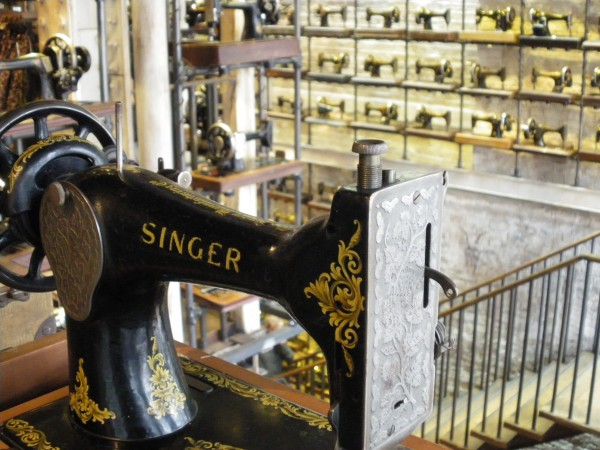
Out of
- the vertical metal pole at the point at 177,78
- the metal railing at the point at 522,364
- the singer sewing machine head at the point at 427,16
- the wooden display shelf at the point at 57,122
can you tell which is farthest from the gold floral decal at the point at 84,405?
the singer sewing machine head at the point at 427,16

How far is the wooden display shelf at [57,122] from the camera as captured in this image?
309 centimetres

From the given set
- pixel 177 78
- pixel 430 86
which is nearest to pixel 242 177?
pixel 177 78

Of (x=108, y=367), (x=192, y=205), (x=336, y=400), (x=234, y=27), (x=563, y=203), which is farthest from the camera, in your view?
(x=563, y=203)

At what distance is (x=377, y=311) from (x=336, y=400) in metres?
0.17

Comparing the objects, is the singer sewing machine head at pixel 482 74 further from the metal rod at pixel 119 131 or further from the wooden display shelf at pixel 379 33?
the metal rod at pixel 119 131

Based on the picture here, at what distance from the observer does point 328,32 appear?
7.30 meters

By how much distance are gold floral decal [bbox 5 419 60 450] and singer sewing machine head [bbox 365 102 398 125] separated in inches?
230

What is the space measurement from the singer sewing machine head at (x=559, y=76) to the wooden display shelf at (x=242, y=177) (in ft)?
7.63

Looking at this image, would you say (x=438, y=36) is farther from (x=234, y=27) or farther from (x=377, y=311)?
(x=377, y=311)

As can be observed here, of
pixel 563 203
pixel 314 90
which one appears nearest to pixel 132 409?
pixel 563 203

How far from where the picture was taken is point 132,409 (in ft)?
5.09

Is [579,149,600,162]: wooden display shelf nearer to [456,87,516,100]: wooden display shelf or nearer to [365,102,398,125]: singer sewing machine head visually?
[456,87,516,100]: wooden display shelf

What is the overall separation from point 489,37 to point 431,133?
3.04 feet

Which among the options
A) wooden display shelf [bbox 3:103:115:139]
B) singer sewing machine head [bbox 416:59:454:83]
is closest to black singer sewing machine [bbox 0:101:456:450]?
wooden display shelf [bbox 3:103:115:139]
